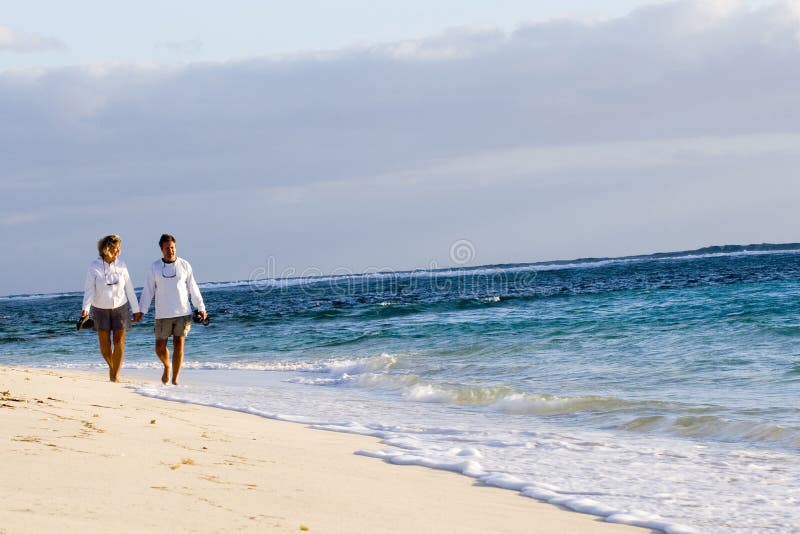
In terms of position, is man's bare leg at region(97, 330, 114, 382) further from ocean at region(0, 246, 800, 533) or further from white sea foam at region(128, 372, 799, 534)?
white sea foam at region(128, 372, 799, 534)

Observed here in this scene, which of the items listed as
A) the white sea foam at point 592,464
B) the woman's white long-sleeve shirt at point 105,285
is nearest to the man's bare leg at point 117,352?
the woman's white long-sleeve shirt at point 105,285

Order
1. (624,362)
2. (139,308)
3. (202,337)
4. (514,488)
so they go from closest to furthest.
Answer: (514,488) → (139,308) → (624,362) → (202,337)

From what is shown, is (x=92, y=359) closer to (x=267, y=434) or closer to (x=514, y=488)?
(x=267, y=434)

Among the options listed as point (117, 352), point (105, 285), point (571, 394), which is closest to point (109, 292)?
point (105, 285)

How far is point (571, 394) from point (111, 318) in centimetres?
506

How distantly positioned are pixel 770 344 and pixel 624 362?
2082mm

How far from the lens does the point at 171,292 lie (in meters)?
9.48

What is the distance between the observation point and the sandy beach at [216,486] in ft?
10.6

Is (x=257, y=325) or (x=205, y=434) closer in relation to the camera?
(x=205, y=434)

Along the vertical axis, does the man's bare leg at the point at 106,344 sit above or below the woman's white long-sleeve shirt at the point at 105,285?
below

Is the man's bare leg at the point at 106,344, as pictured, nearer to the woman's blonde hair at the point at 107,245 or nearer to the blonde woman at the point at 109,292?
the blonde woman at the point at 109,292

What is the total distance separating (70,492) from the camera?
11.2 feet

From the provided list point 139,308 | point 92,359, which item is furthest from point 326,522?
point 92,359

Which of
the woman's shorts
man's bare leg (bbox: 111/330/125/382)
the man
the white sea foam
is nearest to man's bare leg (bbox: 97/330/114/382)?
man's bare leg (bbox: 111/330/125/382)
